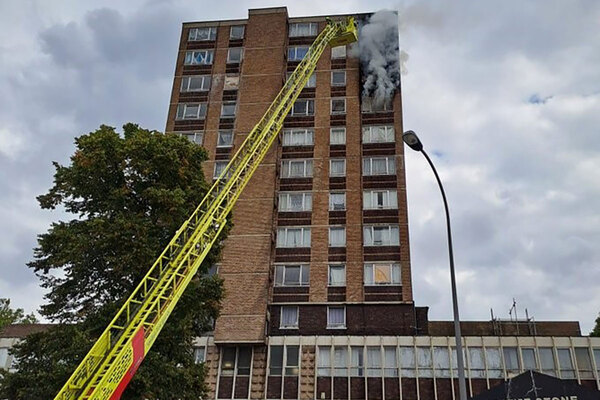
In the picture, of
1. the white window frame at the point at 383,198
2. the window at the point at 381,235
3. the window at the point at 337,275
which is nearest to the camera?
the window at the point at 337,275

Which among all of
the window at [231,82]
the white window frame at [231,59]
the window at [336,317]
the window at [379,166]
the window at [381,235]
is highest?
the white window frame at [231,59]

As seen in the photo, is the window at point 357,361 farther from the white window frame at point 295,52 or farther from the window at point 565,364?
the white window frame at point 295,52

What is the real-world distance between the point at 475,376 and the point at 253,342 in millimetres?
13774

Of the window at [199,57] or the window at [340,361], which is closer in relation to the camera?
the window at [340,361]

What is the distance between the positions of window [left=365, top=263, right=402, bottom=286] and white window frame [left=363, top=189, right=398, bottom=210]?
4456 mm

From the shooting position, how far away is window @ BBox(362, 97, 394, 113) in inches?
1655

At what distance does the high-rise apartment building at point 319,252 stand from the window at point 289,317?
0.10m

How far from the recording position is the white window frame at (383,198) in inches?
1497

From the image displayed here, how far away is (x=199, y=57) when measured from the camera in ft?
→ 153

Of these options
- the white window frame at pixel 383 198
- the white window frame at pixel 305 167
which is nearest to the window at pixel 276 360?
the white window frame at pixel 383 198

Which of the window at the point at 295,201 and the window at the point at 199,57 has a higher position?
the window at the point at 199,57

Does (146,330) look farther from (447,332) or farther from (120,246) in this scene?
(447,332)

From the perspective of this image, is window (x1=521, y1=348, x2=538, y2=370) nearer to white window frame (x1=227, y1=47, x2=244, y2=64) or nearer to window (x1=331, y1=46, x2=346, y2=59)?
window (x1=331, y1=46, x2=346, y2=59)

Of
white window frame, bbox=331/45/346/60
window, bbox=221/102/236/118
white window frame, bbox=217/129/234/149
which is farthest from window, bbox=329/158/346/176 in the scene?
white window frame, bbox=331/45/346/60
